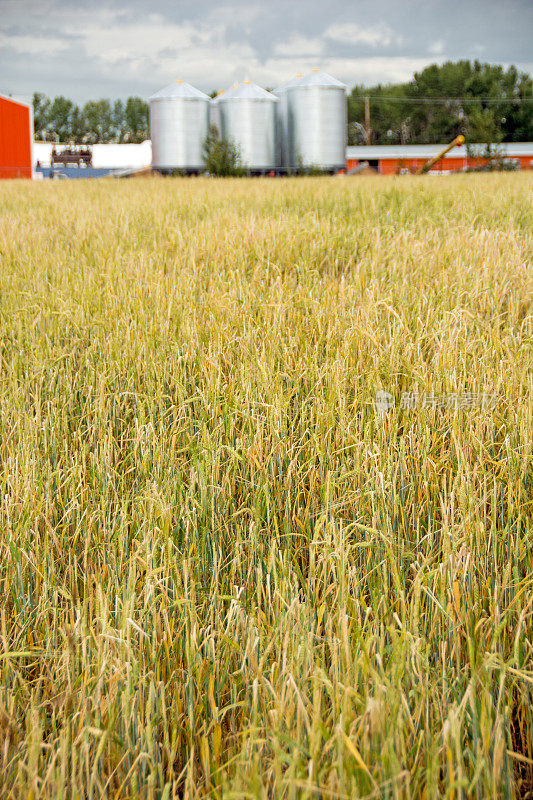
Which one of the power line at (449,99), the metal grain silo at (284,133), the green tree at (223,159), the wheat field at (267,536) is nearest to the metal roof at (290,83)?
the metal grain silo at (284,133)

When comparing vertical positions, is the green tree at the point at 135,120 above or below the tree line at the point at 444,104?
above

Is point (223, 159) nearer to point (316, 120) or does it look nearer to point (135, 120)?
point (316, 120)

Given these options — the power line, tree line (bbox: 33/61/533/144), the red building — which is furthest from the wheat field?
the power line

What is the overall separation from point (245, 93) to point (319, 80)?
3.26m

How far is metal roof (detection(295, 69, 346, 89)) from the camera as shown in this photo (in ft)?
88.7

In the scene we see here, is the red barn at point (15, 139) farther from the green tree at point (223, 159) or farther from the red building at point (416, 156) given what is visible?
the red building at point (416, 156)

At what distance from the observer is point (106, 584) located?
1.40 metres

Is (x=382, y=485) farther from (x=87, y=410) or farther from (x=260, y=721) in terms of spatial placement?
(x=87, y=410)

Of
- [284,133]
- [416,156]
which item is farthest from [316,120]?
[416,156]

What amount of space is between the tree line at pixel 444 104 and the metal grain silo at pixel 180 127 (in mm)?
54249

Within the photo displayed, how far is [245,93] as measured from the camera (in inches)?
1039

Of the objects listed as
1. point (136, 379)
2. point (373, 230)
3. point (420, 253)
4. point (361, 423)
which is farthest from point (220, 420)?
point (373, 230)

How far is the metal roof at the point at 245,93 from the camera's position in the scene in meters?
26.3

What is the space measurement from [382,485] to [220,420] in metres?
0.65
